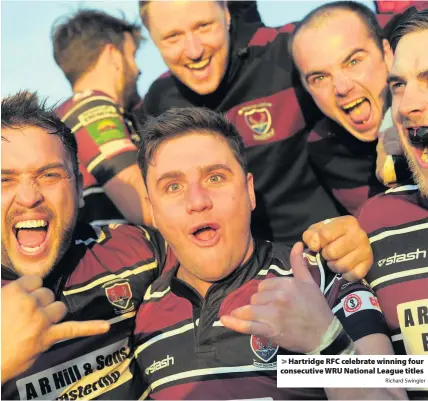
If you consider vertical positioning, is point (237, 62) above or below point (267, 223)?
above

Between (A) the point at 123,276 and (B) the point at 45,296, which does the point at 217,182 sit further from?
(B) the point at 45,296

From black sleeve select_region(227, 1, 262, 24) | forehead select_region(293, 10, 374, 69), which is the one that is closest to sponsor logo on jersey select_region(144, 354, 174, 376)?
forehead select_region(293, 10, 374, 69)

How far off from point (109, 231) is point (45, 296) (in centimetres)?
83

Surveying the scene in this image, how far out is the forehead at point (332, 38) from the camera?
11.8 ft

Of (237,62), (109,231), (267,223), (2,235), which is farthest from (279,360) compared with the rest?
(237,62)

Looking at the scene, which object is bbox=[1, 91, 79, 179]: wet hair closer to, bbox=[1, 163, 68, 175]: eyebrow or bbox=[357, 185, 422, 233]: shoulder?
bbox=[1, 163, 68, 175]: eyebrow

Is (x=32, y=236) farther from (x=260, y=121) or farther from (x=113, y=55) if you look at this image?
(x=113, y=55)

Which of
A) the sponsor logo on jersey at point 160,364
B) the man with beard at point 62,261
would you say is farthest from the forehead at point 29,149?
the sponsor logo on jersey at point 160,364

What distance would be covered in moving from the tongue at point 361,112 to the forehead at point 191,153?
108cm

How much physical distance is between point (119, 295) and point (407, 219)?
1379 mm

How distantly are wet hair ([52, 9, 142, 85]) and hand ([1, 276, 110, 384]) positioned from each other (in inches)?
108

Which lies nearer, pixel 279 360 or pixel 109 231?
pixel 279 360

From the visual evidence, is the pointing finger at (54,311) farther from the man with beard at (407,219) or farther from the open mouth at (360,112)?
the open mouth at (360,112)

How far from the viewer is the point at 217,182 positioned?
9.48 feet
